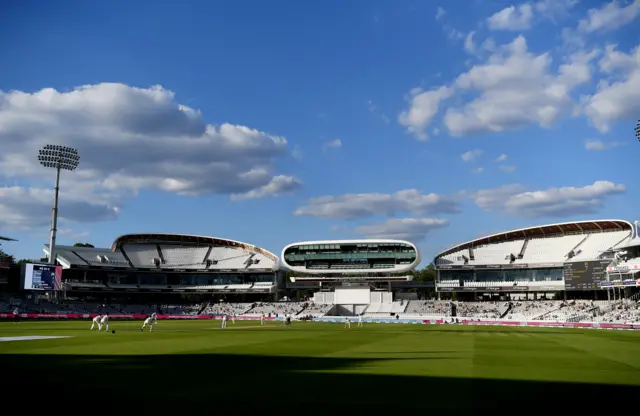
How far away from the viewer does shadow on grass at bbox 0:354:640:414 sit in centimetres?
1149

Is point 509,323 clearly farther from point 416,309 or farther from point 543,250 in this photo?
Answer: point 543,250

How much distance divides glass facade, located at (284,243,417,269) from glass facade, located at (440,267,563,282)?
1031 cm

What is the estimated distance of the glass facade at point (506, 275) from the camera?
320ft

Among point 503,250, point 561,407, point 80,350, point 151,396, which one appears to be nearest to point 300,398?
point 151,396

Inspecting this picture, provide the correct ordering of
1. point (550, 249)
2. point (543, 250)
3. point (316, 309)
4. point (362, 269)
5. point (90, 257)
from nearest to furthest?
point (316, 309) < point (550, 249) < point (543, 250) < point (362, 269) < point (90, 257)

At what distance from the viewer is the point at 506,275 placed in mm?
102438

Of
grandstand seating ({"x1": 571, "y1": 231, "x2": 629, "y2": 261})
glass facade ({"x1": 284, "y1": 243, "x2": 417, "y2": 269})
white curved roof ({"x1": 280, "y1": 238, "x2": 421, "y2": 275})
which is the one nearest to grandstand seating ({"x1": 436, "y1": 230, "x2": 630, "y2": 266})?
grandstand seating ({"x1": 571, "y1": 231, "x2": 629, "y2": 261})

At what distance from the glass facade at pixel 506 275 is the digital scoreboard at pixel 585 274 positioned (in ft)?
42.8

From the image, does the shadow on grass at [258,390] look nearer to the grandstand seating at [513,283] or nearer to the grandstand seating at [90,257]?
the grandstand seating at [513,283]

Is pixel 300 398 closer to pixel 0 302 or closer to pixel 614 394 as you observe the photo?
pixel 614 394

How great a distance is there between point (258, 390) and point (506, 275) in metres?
97.2

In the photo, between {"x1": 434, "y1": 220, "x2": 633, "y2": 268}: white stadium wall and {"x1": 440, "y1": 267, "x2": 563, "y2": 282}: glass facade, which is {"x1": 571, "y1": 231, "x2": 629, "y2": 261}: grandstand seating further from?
{"x1": 440, "y1": 267, "x2": 563, "y2": 282}: glass facade

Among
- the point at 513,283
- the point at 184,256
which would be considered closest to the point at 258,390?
the point at 513,283

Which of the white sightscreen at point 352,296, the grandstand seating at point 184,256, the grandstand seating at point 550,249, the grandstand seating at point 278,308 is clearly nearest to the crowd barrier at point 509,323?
the grandstand seating at point 278,308
